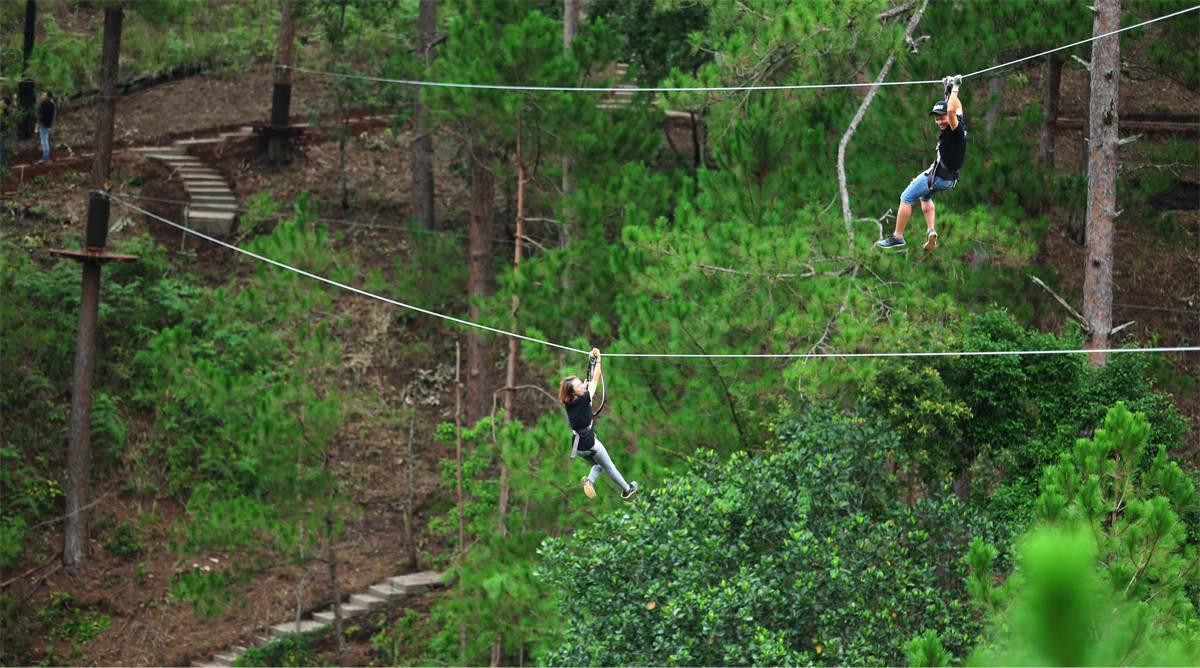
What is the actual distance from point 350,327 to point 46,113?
24.9 ft

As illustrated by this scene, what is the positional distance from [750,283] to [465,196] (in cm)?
1520

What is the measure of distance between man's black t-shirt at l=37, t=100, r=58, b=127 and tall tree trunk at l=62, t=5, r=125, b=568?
7.26 m

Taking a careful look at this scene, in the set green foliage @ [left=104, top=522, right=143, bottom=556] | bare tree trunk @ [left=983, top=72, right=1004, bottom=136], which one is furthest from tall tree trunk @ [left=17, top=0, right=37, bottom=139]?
bare tree trunk @ [left=983, top=72, right=1004, bottom=136]

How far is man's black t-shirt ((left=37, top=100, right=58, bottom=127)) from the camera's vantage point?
28.5m

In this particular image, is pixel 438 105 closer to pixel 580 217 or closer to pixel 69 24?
pixel 580 217

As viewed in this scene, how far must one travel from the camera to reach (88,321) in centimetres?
2203

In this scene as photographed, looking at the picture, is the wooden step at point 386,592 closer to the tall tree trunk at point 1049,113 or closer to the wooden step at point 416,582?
the wooden step at point 416,582

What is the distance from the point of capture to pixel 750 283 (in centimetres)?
1631

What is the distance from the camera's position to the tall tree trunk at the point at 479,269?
23.9 metres

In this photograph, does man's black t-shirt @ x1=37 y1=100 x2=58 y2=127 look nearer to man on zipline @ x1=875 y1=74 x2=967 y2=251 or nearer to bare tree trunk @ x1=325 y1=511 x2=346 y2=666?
bare tree trunk @ x1=325 y1=511 x2=346 y2=666

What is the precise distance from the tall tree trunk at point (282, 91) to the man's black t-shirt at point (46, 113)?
4.40m

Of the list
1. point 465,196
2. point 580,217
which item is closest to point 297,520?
point 580,217

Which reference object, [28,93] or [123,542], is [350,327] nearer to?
[123,542]

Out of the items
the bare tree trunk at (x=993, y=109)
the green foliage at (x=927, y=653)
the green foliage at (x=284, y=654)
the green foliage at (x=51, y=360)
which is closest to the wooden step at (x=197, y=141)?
the green foliage at (x=51, y=360)
